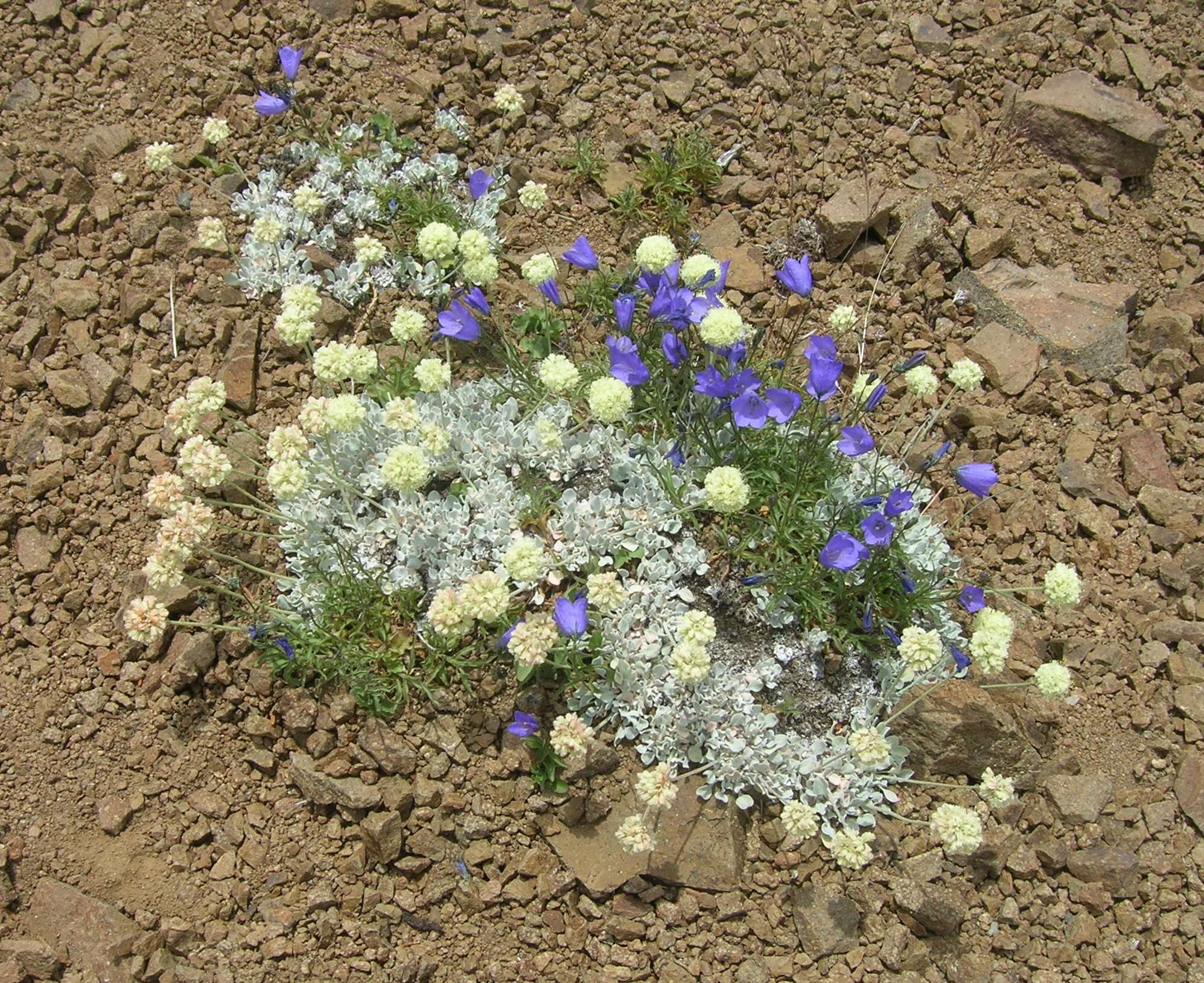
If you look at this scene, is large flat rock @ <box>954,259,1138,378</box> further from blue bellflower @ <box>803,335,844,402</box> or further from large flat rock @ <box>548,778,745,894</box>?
large flat rock @ <box>548,778,745,894</box>

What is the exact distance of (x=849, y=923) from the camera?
4.19 m

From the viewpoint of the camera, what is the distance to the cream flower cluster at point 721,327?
167 inches

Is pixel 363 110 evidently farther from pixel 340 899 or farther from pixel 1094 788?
pixel 1094 788

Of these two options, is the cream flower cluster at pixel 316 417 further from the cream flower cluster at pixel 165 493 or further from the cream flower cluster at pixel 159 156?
the cream flower cluster at pixel 159 156

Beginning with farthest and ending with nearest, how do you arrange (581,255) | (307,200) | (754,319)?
1. (754,319)
2. (307,200)
3. (581,255)

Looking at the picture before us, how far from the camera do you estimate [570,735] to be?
3928 mm

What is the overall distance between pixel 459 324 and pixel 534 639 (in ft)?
5.84

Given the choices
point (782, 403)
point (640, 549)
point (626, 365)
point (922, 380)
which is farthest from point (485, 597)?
point (922, 380)

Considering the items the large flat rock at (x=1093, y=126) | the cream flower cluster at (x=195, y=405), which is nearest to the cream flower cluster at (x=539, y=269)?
the cream flower cluster at (x=195, y=405)

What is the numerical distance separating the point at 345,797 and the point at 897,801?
2456mm

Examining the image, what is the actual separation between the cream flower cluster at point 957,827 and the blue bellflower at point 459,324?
3.06 m

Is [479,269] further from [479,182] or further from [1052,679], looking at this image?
[1052,679]

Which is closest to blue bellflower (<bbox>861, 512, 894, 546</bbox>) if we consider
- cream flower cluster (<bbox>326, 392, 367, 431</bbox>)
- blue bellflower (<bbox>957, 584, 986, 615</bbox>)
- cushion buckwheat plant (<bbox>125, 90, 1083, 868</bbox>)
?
cushion buckwheat plant (<bbox>125, 90, 1083, 868</bbox>)

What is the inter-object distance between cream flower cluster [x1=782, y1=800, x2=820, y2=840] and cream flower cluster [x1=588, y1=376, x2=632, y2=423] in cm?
177
